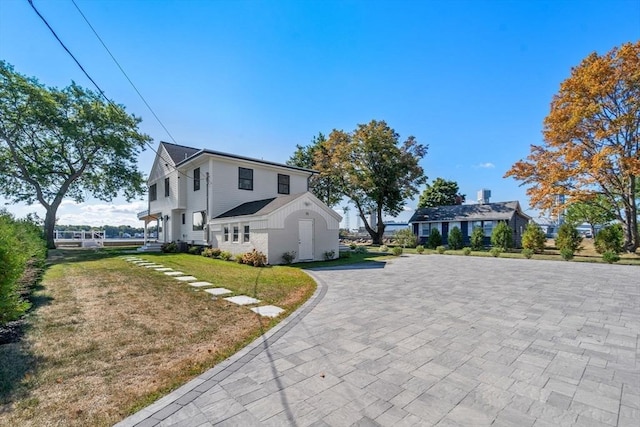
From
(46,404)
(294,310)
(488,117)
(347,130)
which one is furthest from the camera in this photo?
(347,130)

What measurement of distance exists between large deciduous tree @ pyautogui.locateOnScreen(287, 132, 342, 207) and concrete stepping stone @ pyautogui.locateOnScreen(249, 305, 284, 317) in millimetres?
21686

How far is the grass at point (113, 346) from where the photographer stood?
8.57 feet

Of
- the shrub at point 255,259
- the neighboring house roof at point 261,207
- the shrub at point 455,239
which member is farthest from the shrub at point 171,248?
the shrub at point 455,239

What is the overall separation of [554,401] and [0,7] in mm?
9319

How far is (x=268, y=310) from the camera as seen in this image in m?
5.78

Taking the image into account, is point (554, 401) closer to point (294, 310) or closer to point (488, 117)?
point (294, 310)

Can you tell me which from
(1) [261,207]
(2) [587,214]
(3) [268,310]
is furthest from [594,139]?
(3) [268,310]

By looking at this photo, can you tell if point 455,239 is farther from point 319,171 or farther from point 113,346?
point 113,346

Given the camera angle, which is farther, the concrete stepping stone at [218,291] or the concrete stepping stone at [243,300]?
the concrete stepping stone at [218,291]

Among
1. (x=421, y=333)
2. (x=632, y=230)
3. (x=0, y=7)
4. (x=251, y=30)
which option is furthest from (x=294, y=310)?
(x=632, y=230)

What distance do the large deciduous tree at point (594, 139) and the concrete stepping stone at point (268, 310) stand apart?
62.8 ft

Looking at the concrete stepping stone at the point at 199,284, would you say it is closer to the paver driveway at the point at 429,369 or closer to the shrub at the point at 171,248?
the paver driveway at the point at 429,369

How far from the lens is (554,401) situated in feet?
8.97

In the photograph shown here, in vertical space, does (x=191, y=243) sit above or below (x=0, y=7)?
below
